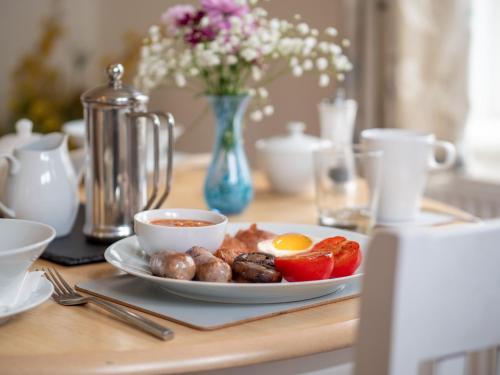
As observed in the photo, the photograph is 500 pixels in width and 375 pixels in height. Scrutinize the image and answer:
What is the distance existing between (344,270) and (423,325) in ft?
1.22

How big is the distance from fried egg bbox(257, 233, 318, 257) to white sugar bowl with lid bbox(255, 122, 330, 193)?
30.9 inches

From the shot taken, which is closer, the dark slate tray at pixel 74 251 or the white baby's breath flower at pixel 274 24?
the dark slate tray at pixel 74 251

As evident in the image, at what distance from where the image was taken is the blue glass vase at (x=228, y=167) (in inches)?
71.7

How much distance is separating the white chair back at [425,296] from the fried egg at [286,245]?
427mm

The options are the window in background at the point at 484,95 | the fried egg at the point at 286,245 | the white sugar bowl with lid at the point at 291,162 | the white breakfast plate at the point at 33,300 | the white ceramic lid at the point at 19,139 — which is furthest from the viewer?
the window in background at the point at 484,95

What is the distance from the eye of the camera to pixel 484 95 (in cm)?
311

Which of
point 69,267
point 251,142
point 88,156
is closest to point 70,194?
point 88,156

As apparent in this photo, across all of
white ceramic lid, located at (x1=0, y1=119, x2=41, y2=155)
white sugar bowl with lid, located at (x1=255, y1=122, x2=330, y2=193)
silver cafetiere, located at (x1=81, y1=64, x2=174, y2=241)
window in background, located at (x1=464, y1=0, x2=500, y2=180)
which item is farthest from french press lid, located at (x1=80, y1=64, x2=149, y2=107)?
window in background, located at (x1=464, y1=0, x2=500, y2=180)

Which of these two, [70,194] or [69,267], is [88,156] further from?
[69,267]

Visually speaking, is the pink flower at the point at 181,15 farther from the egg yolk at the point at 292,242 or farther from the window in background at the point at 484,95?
the window in background at the point at 484,95

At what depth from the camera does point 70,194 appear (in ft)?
5.15

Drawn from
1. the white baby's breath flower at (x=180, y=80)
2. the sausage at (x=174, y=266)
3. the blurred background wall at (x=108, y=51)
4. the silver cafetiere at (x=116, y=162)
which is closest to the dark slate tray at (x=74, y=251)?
the silver cafetiere at (x=116, y=162)

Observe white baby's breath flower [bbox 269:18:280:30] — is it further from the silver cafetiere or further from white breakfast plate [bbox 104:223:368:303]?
white breakfast plate [bbox 104:223:368:303]

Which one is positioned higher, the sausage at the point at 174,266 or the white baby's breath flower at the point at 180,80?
the white baby's breath flower at the point at 180,80
